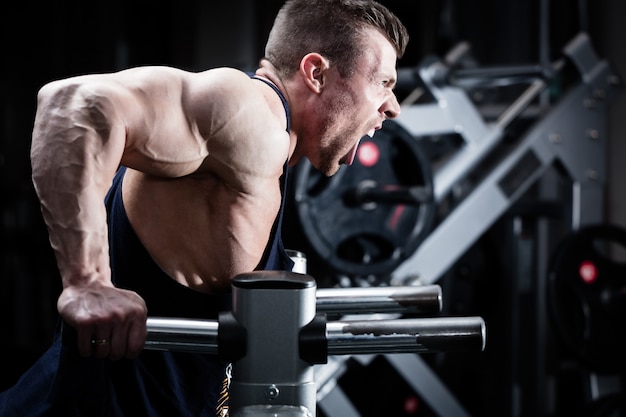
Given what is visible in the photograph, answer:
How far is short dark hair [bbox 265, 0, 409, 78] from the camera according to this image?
1.00 metres

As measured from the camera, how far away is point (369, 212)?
2150 millimetres

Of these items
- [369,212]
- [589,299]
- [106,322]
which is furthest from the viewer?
[589,299]

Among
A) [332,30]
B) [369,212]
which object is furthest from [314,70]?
[369,212]

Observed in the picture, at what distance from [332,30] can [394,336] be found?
39cm

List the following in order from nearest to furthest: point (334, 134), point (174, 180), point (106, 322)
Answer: point (106, 322) < point (174, 180) < point (334, 134)

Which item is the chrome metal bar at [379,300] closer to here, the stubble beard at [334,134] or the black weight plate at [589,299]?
the stubble beard at [334,134]

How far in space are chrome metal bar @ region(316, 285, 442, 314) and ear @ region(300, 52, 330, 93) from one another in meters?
0.24

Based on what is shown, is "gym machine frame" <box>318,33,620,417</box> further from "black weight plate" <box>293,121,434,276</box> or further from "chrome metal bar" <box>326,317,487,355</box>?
"chrome metal bar" <box>326,317,487,355</box>

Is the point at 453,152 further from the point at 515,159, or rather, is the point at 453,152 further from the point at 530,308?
the point at 530,308

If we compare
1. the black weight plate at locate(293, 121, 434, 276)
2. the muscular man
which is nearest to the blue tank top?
Result: the muscular man

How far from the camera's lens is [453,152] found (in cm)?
248

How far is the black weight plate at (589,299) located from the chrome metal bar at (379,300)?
52.6 inches

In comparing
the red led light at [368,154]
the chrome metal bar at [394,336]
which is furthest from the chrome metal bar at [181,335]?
the red led light at [368,154]

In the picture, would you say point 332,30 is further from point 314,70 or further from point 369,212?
point 369,212
